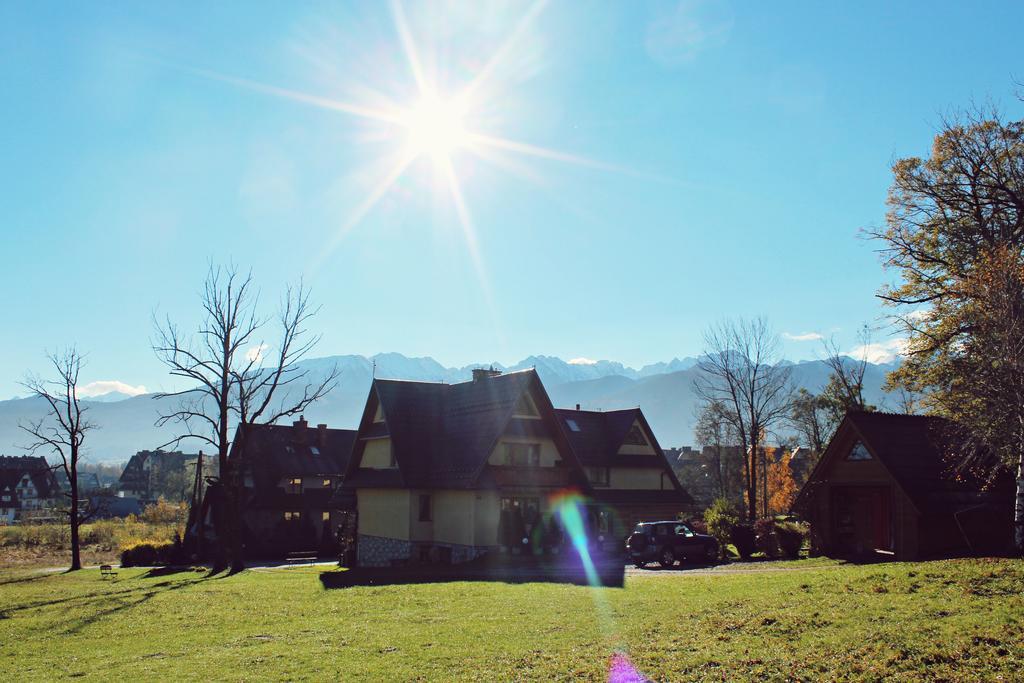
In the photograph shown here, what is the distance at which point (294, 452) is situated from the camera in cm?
5891

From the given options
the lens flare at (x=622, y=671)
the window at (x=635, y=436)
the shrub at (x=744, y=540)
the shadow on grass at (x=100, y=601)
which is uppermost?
the window at (x=635, y=436)

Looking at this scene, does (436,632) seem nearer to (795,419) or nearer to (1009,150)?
(1009,150)

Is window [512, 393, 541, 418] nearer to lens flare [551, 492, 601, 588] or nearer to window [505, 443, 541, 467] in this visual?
window [505, 443, 541, 467]

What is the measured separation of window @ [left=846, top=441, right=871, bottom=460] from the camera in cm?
2884

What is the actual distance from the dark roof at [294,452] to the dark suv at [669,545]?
3046 centimetres

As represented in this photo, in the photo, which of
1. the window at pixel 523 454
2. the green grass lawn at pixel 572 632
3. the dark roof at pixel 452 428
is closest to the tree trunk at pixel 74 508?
the dark roof at pixel 452 428

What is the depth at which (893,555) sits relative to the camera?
2731cm

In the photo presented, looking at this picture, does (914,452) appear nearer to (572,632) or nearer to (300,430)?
(572,632)

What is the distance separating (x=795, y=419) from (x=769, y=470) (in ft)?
83.0

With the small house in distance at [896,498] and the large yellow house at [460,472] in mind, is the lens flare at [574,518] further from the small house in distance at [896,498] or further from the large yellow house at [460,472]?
the small house in distance at [896,498]

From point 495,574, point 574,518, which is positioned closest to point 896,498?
point 495,574

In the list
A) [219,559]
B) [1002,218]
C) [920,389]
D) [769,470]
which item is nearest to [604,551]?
[920,389]

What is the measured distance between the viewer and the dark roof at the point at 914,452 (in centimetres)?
2700

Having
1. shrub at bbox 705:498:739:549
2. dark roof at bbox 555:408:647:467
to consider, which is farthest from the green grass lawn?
dark roof at bbox 555:408:647:467
